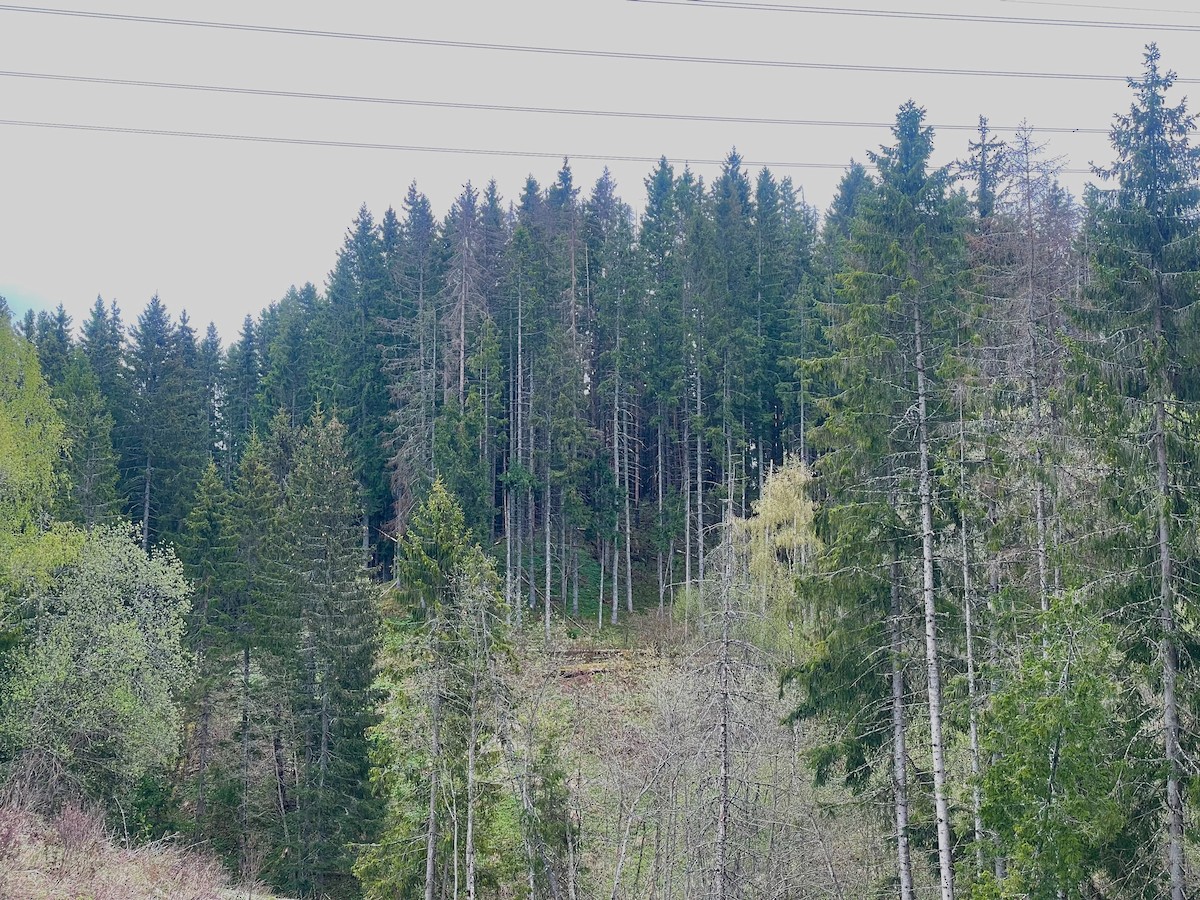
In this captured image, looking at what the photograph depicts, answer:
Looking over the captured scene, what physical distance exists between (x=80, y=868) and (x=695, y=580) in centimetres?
991

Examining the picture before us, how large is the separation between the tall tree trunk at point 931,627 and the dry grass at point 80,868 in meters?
11.9

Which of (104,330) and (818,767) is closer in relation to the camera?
(818,767)

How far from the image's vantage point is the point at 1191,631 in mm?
14156

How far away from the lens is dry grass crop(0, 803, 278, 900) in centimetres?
1223

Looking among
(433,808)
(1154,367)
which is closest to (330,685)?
(433,808)

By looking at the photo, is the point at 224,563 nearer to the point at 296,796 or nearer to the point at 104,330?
the point at 296,796

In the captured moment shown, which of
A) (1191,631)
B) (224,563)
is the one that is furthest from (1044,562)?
(224,563)

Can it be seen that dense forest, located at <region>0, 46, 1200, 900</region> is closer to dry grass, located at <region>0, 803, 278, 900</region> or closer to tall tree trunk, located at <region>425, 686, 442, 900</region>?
tall tree trunk, located at <region>425, 686, 442, 900</region>

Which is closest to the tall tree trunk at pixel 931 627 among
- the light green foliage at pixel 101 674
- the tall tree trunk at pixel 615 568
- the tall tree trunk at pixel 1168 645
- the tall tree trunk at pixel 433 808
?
the tall tree trunk at pixel 1168 645

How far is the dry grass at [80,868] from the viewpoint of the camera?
12234 mm

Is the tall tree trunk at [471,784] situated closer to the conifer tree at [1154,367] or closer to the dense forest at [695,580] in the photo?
the dense forest at [695,580]

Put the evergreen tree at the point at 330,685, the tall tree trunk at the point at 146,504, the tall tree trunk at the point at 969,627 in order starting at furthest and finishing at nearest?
the tall tree trunk at the point at 146,504 → the evergreen tree at the point at 330,685 → the tall tree trunk at the point at 969,627

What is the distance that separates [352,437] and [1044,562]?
129ft

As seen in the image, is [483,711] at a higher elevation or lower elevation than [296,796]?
higher
